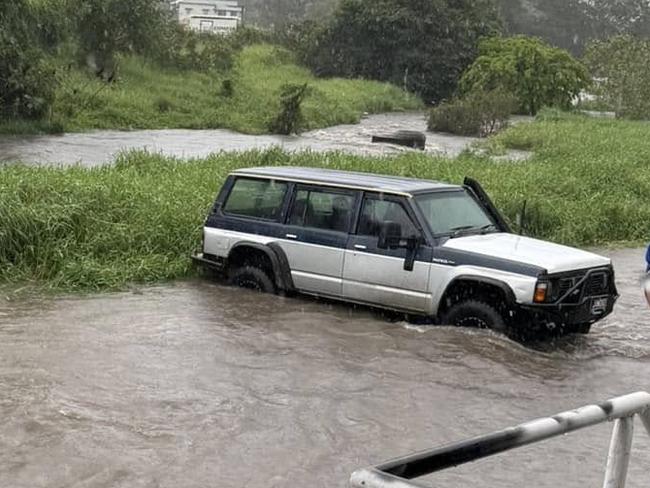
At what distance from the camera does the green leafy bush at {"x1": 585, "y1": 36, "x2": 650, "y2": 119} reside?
5047cm

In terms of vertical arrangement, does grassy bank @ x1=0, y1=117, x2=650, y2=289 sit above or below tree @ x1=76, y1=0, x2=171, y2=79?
below

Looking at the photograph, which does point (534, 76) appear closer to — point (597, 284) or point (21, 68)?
point (21, 68)

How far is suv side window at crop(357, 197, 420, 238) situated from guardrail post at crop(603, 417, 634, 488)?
712 centimetres

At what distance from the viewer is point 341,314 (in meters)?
10.3

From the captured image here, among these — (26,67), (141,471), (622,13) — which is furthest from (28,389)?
(622,13)

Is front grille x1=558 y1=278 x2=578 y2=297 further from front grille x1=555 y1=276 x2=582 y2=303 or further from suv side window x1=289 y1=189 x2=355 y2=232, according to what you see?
suv side window x1=289 y1=189 x2=355 y2=232

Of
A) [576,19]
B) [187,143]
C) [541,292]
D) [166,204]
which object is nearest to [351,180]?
[541,292]

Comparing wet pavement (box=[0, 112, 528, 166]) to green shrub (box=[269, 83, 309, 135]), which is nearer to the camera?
wet pavement (box=[0, 112, 528, 166])

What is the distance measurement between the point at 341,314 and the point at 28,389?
3.68 metres

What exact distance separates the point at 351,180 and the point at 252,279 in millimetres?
1570

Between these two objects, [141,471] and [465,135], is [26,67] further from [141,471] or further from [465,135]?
[141,471]

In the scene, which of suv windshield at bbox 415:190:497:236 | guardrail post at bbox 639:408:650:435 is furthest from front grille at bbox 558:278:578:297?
guardrail post at bbox 639:408:650:435

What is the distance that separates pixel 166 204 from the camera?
13.0 metres

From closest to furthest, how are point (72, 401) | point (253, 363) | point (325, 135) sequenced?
1. point (72, 401)
2. point (253, 363)
3. point (325, 135)
